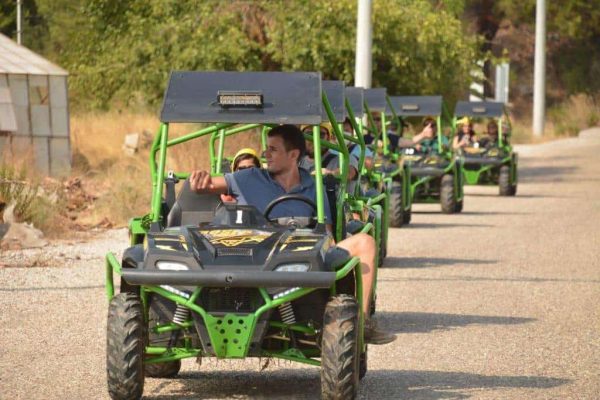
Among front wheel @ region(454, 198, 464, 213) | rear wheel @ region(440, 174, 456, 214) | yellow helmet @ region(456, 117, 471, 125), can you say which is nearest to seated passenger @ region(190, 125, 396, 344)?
rear wheel @ region(440, 174, 456, 214)

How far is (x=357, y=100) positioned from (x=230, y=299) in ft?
32.9

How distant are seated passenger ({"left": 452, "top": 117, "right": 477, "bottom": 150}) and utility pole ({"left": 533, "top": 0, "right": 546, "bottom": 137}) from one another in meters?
25.0

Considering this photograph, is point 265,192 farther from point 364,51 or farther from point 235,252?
point 364,51

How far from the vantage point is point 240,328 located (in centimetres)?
771

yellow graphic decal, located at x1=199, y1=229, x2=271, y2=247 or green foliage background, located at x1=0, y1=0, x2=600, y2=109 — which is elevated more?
green foliage background, located at x1=0, y1=0, x2=600, y2=109

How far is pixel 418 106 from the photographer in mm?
24641

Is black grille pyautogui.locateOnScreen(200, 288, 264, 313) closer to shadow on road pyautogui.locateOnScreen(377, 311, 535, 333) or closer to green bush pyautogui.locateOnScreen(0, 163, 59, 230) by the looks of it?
shadow on road pyautogui.locateOnScreen(377, 311, 535, 333)

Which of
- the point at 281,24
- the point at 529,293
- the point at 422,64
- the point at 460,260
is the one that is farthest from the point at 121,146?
→ the point at 529,293

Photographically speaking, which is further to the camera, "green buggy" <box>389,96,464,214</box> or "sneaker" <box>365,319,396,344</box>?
"green buggy" <box>389,96,464,214</box>

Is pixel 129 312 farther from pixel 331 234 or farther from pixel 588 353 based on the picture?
pixel 588 353

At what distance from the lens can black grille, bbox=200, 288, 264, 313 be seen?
7805mm

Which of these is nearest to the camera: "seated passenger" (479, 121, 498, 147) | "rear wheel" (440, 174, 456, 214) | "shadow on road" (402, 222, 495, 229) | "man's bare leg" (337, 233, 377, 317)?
"man's bare leg" (337, 233, 377, 317)

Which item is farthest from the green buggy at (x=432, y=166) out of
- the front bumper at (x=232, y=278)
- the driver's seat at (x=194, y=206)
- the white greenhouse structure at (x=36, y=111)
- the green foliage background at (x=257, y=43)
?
the front bumper at (x=232, y=278)

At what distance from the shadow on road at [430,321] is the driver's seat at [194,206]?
2.43 meters
